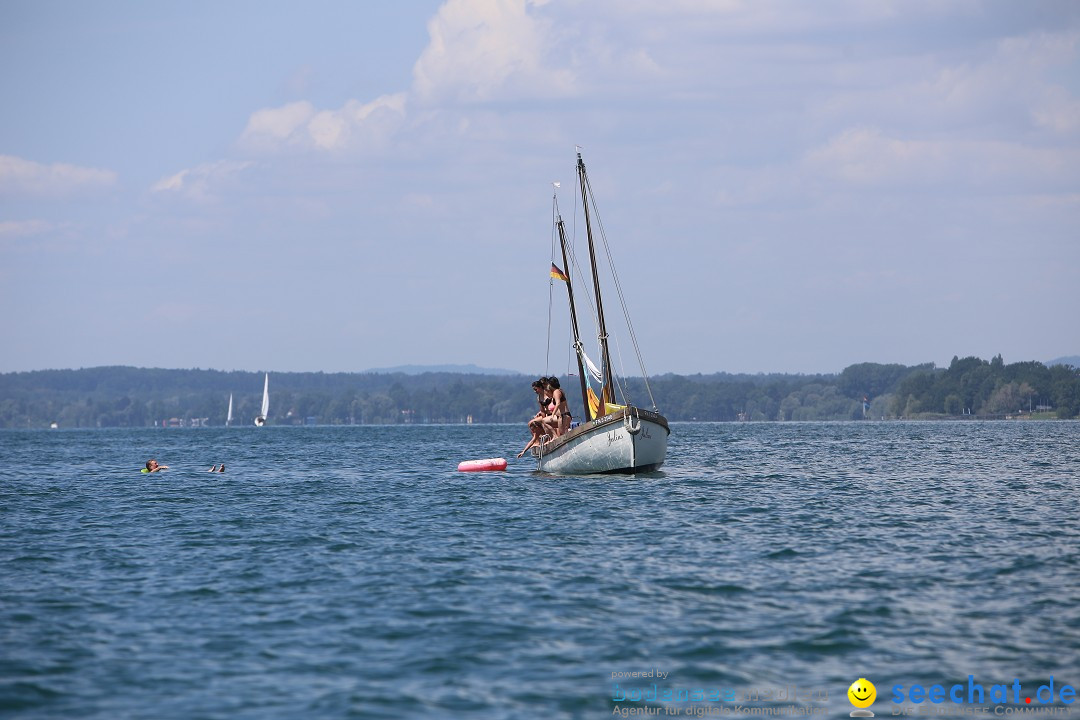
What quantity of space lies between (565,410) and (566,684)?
3066 cm

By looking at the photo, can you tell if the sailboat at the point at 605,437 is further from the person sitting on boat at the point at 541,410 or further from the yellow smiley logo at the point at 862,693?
the yellow smiley logo at the point at 862,693

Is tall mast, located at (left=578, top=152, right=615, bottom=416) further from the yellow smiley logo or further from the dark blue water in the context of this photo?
the yellow smiley logo

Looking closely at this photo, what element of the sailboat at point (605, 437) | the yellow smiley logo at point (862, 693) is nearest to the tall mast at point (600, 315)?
the sailboat at point (605, 437)

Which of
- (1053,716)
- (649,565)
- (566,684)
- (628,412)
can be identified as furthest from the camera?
(628,412)

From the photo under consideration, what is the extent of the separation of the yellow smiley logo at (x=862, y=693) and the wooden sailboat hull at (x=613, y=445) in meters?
27.2

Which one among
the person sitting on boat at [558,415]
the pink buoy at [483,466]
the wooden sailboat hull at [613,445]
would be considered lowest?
the pink buoy at [483,466]

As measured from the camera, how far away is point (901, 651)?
16.5 metres

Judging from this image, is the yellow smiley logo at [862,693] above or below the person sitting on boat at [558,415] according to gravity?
below

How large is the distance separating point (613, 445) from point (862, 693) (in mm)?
29086

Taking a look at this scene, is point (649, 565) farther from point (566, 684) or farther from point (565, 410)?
point (565, 410)

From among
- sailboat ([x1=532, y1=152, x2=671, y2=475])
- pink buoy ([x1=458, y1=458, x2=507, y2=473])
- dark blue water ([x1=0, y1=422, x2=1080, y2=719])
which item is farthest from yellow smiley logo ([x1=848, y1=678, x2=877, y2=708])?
pink buoy ([x1=458, y1=458, x2=507, y2=473])

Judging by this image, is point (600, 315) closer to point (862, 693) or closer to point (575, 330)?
point (575, 330)

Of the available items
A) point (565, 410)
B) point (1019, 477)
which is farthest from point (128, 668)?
point (1019, 477)

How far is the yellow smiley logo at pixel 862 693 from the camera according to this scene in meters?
14.2
